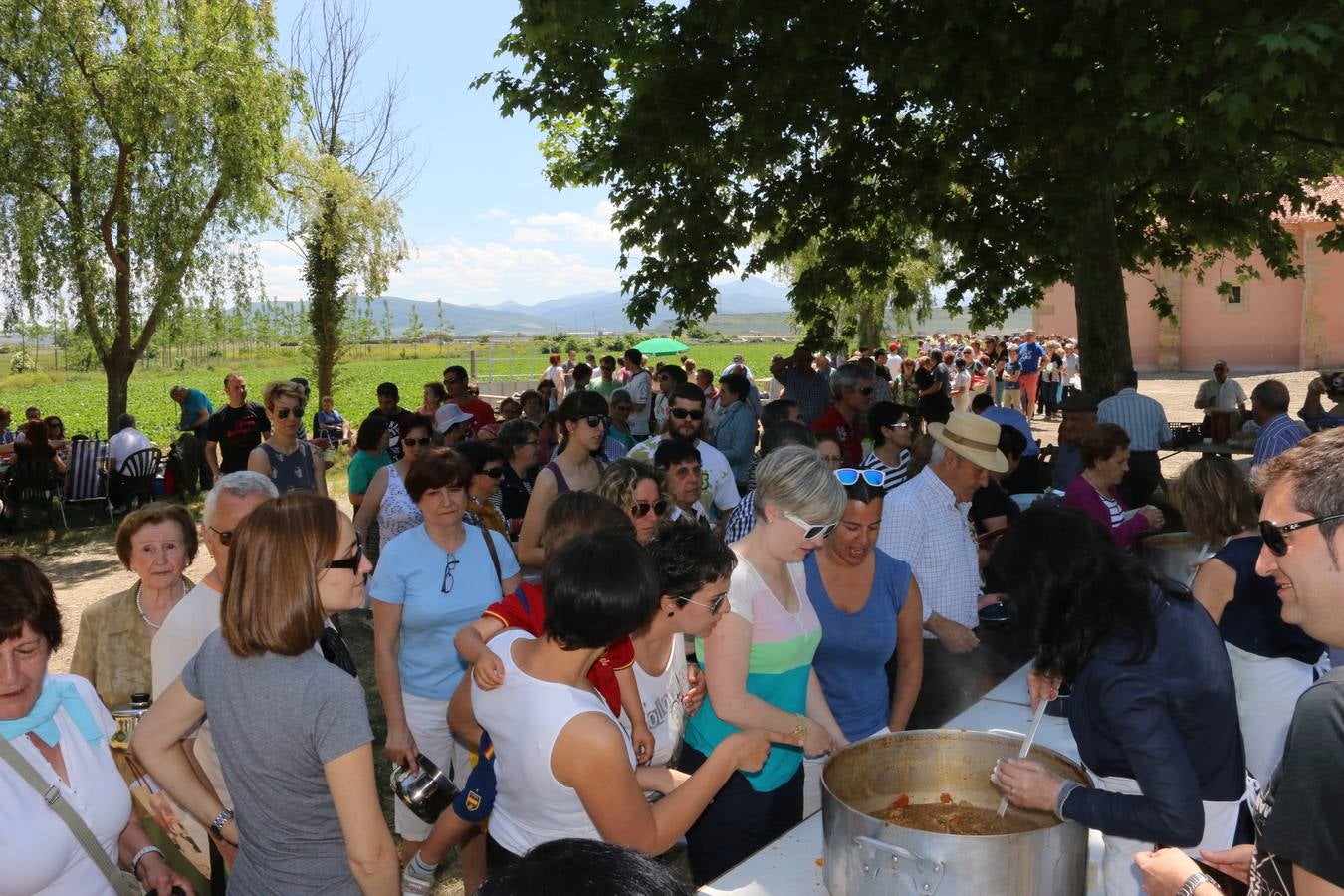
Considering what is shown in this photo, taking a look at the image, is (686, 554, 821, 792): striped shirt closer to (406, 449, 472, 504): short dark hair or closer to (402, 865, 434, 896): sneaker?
(402, 865, 434, 896): sneaker

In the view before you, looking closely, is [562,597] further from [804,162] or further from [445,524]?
[804,162]

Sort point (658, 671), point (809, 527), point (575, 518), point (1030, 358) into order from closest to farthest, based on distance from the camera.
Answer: point (809, 527), point (658, 671), point (575, 518), point (1030, 358)

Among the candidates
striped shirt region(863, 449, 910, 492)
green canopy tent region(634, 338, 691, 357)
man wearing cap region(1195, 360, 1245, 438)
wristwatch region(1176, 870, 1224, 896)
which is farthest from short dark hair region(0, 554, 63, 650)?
green canopy tent region(634, 338, 691, 357)

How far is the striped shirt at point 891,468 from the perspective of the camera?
5965mm

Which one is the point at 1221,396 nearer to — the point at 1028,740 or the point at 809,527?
the point at 809,527

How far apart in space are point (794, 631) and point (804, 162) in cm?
920

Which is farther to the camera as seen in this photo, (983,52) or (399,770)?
(983,52)

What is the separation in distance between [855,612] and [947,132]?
9364 millimetres

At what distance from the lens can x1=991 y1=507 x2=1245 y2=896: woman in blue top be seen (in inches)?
77.9

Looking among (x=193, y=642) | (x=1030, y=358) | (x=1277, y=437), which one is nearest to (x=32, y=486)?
(x=193, y=642)

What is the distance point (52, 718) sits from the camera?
2.47 meters

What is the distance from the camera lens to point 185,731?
2.51m

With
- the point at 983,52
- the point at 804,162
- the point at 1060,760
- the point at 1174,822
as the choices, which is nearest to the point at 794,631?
the point at 1060,760

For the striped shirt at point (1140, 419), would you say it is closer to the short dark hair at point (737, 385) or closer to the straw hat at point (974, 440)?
the short dark hair at point (737, 385)
